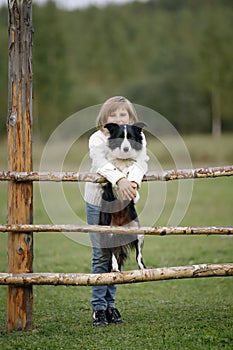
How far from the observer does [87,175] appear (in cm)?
574

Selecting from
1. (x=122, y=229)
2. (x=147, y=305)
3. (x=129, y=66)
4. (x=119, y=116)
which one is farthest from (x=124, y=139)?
(x=129, y=66)

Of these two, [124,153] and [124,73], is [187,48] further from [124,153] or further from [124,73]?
[124,153]

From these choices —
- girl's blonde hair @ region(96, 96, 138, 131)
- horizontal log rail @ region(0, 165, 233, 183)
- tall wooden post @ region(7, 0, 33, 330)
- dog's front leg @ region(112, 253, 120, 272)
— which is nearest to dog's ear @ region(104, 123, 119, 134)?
girl's blonde hair @ region(96, 96, 138, 131)

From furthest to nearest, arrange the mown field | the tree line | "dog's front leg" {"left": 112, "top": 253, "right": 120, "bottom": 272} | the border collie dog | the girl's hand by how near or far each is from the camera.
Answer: the tree line < "dog's front leg" {"left": 112, "top": 253, "right": 120, "bottom": 272} < the border collie dog < the girl's hand < the mown field

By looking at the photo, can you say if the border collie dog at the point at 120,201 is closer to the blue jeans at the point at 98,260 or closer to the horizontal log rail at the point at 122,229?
the blue jeans at the point at 98,260

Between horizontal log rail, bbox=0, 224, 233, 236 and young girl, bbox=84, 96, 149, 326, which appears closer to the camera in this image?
horizontal log rail, bbox=0, 224, 233, 236

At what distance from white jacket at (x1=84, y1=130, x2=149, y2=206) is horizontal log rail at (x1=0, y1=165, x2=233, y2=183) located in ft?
0.30

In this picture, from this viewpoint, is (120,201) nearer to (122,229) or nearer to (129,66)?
(122,229)

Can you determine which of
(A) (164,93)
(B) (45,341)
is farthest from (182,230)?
(A) (164,93)

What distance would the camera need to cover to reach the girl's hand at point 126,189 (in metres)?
5.61

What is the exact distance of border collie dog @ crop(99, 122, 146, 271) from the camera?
5.71 meters

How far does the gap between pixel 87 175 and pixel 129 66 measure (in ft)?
213

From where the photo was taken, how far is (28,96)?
19.2 feet

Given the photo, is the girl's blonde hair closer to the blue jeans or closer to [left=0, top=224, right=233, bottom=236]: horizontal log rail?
the blue jeans
